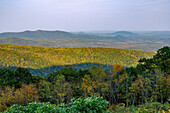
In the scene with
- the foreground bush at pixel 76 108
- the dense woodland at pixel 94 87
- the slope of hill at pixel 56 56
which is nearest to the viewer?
the foreground bush at pixel 76 108

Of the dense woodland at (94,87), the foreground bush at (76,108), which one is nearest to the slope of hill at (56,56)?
the dense woodland at (94,87)

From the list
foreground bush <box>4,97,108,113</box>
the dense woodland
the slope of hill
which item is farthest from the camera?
the slope of hill

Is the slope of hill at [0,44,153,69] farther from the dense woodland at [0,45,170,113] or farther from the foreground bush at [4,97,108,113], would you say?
the foreground bush at [4,97,108,113]

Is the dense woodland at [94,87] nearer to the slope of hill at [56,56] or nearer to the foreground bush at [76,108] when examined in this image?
the foreground bush at [76,108]

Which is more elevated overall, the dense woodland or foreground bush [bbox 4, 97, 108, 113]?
foreground bush [bbox 4, 97, 108, 113]

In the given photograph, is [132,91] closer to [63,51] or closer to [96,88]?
[96,88]

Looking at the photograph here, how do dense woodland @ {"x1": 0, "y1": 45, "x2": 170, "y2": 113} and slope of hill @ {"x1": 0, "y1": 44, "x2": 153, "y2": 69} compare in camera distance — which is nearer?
dense woodland @ {"x1": 0, "y1": 45, "x2": 170, "y2": 113}

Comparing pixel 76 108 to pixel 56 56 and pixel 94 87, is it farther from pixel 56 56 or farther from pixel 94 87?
pixel 56 56

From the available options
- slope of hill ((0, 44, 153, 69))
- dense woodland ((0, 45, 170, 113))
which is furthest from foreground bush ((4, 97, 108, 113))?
slope of hill ((0, 44, 153, 69))

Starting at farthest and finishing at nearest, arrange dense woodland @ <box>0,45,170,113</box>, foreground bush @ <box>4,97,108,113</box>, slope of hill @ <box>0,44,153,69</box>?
slope of hill @ <box>0,44,153,69</box> < dense woodland @ <box>0,45,170,113</box> < foreground bush @ <box>4,97,108,113</box>
